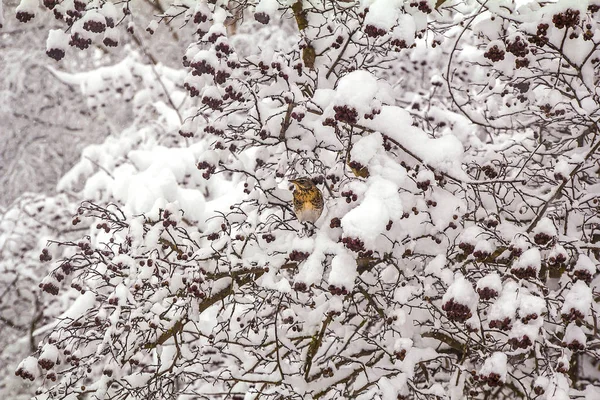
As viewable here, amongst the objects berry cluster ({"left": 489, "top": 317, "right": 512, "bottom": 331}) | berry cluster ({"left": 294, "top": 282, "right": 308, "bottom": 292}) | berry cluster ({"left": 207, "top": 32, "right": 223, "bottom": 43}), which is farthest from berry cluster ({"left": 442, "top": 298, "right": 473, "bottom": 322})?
berry cluster ({"left": 207, "top": 32, "right": 223, "bottom": 43})

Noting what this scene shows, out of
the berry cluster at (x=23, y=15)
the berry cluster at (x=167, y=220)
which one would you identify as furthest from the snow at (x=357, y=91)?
the berry cluster at (x=23, y=15)

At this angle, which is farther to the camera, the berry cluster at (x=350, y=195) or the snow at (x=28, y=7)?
the snow at (x=28, y=7)

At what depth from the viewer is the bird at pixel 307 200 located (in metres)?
3.07

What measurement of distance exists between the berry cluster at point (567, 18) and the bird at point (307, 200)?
1420 millimetres

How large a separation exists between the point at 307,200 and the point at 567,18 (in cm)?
154

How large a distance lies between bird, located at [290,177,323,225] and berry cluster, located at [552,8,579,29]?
1.42m

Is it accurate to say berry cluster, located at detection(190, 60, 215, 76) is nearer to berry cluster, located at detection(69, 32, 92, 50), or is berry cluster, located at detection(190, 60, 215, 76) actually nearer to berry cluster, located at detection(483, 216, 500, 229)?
berry cluster, located at detection(69, 32, 92, 50)

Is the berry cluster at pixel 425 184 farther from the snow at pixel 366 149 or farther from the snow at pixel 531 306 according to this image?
the snow at pixel 531 306

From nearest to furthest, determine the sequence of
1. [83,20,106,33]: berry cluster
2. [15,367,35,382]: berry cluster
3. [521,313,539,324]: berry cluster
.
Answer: [521,313,539,324]: berry cluster < [83,20,106,33]: berry cluster < [15,367,35,382]: berry cluster

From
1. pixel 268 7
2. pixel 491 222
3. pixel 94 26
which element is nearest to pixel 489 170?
pixel 491 222

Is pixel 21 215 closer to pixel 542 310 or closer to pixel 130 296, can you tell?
pixel 130 296

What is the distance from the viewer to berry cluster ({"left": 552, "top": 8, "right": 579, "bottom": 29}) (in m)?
2.67

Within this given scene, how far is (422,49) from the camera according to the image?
636cm

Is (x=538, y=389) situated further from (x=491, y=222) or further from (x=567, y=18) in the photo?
(x=567, y=18)
